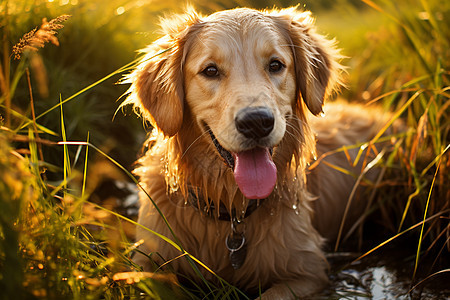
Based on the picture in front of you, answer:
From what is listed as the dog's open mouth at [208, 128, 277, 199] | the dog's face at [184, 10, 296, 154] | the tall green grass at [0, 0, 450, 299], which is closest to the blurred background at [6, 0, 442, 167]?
the tall green grass at [0, 0, 450, 299]

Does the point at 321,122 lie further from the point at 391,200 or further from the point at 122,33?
the point at 122,33

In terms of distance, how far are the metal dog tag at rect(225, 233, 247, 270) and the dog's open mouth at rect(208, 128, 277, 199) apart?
0.44m

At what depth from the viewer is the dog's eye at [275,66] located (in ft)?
9.52

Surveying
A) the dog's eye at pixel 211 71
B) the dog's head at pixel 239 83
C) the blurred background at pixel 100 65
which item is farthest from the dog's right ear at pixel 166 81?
the blurred background at pixel 100 65

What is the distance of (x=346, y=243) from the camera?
397cm

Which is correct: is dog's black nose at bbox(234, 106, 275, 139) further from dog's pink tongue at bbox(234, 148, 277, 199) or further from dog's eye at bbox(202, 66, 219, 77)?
dog's eye at bbox(202, 66, 219, 77)

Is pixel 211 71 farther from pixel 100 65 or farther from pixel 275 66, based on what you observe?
pixel 100 65

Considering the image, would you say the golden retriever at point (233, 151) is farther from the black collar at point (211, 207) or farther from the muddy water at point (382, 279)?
the muddy water at point (382, 279)

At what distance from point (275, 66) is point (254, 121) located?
0.62m

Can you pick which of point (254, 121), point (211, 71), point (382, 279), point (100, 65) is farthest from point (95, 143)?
point (382, 279)

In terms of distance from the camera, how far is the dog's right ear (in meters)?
2.87

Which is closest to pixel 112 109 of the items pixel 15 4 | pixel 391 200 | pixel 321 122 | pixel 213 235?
pixel 15 4

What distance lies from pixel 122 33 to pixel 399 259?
4172 mm

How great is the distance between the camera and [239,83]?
2688 mm
